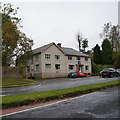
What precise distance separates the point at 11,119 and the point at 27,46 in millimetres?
31517

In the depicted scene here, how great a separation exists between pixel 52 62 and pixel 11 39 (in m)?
14.8

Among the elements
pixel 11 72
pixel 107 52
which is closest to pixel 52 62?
pixel 11 72

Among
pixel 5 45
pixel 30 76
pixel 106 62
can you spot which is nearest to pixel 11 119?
pixel 5 45

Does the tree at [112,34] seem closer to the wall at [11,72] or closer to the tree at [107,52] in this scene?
the tree at [107,52]

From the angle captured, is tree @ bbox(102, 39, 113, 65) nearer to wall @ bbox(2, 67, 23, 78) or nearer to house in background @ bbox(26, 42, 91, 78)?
house in background @ bbox(26, 42, 91, 78)

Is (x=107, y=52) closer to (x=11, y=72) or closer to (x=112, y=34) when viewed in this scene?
(x=112, y=34)

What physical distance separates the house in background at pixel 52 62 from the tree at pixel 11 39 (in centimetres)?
413

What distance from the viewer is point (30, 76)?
39188mm

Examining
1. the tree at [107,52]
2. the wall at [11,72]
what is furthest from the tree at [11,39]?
the tree at [107,52]

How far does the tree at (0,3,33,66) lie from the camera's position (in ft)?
86.6

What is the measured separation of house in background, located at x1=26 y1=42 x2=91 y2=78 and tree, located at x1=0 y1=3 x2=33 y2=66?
4.13 m

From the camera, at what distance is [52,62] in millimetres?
38812

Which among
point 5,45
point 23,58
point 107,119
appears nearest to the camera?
point 107,119

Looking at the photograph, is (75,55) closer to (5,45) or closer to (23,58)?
(23,58)
